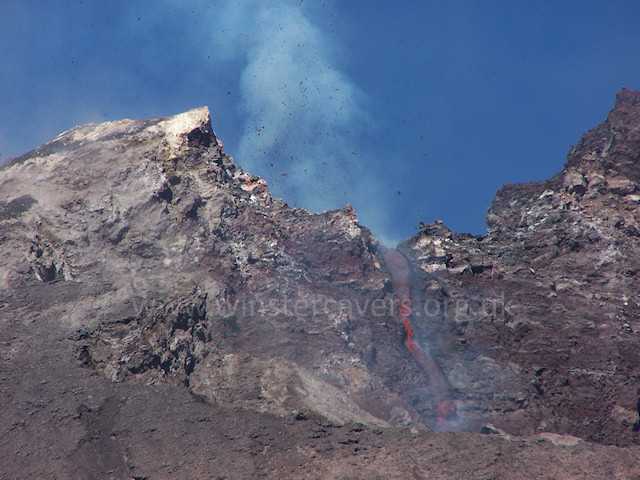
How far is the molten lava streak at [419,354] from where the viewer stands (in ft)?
69.2

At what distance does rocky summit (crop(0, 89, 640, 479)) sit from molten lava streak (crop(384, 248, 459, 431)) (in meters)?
0.08

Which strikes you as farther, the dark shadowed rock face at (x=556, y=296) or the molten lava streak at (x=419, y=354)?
the molten lava streak at (x=419, y=354)

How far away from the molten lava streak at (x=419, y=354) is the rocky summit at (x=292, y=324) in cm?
8

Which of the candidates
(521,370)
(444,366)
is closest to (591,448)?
(521,370)

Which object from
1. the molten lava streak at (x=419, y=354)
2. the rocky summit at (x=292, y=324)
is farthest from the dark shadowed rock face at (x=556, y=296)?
the molten lava streak at (x=419, y=354)

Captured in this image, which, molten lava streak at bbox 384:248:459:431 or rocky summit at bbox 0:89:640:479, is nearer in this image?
rocky summit at bbox 0:89:640:479

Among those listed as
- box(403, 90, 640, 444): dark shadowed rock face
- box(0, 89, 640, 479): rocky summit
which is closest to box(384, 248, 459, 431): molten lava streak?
box(0, 89, 640, 479): rocky summit

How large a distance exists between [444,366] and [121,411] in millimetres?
15568

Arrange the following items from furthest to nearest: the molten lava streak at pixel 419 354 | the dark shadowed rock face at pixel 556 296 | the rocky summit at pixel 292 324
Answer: the molten lava streak at pixel 419 354 < the dark shadowed rock face at pixel 556 296 < the rocky summit at pixel 292 324

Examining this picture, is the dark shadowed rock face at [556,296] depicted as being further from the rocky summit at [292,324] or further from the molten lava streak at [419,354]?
the molten lava streak at [419,354]

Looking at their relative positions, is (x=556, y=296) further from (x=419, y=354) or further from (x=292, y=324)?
(x=292, y=324)

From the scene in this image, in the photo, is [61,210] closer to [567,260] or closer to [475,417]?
[475,417]

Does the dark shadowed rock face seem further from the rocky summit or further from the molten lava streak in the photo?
the molten lava streak

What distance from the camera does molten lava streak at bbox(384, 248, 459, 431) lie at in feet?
69.2
